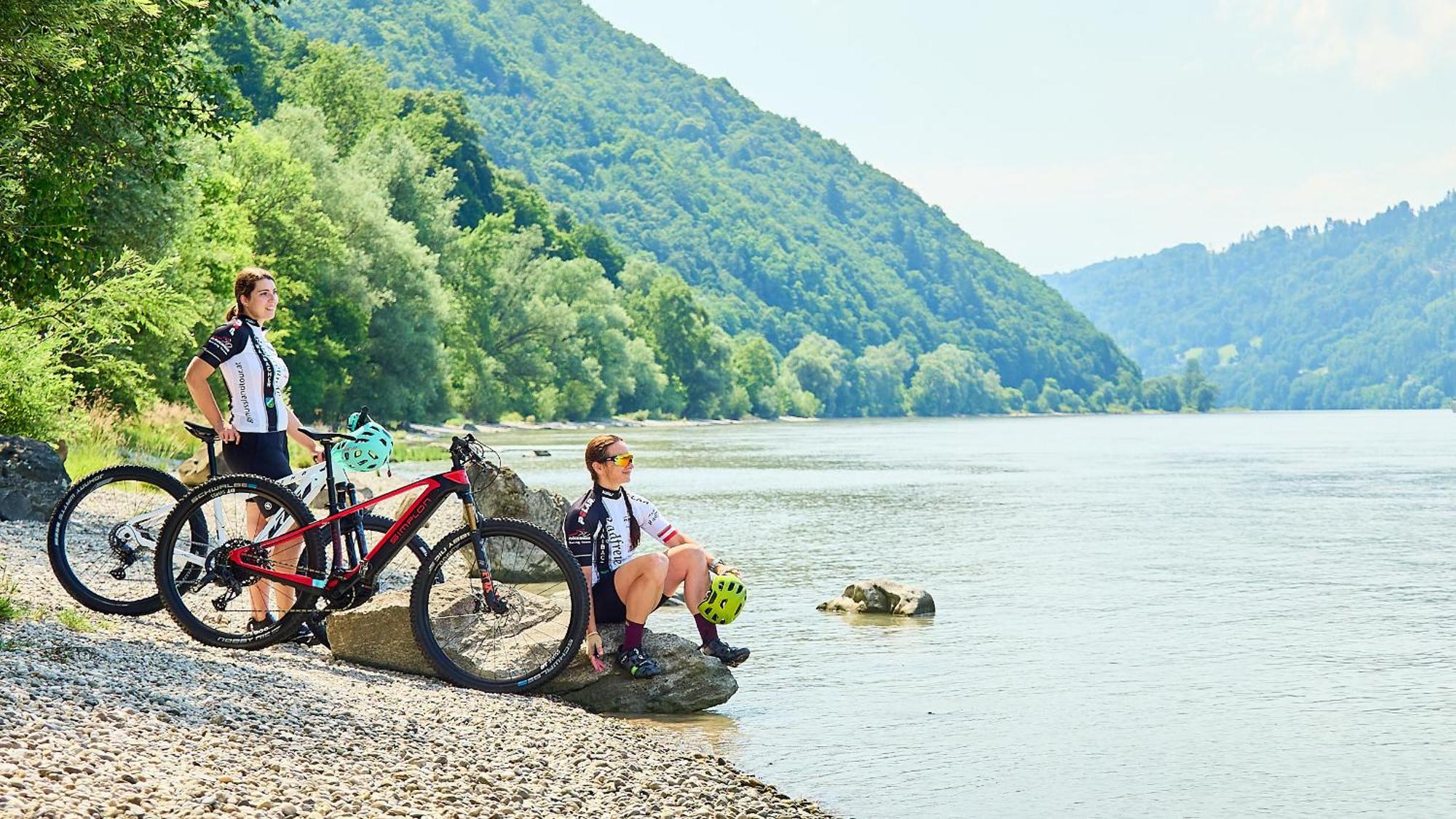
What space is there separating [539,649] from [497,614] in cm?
35

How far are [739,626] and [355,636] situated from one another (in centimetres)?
645

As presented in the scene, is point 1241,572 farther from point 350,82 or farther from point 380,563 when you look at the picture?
point 350,82

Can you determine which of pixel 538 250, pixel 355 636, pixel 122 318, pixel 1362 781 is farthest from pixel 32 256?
pixel 538 250

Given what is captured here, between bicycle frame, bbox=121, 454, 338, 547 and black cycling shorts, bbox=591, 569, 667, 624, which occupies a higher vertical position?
bicycle frame, bbox=121, 454, 338, 547

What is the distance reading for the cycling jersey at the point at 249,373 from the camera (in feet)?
31.7

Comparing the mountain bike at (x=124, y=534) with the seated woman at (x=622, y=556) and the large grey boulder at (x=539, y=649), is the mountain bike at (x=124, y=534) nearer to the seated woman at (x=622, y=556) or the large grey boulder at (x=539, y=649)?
the large grey boulder at (x=539, y=649)

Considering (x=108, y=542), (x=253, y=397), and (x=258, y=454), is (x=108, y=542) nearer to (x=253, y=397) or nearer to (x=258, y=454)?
(x=258, y=454)

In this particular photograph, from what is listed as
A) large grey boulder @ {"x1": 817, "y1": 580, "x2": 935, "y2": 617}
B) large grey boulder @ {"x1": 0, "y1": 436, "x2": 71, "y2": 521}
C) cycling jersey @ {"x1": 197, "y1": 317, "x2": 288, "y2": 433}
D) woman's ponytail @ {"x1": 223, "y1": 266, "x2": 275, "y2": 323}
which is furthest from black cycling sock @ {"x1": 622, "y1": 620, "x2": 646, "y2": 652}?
large grey boulder @ {"x1": 0, "y1": 436, "x2": 71, "y2": 521}

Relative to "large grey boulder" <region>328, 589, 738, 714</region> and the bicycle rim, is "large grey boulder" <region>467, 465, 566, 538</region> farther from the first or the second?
the bicycle rim

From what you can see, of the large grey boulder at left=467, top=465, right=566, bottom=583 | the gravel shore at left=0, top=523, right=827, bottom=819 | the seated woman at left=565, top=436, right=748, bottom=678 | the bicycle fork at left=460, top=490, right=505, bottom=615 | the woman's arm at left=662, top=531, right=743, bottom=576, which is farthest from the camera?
the large grey boulder at left=467, top=465, right=566, bottom=583

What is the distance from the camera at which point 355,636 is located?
33.5ft

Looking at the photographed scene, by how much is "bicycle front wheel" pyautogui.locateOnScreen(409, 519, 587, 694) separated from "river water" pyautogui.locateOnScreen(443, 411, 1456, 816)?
3.76 feet

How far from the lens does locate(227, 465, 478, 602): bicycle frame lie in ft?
31.6

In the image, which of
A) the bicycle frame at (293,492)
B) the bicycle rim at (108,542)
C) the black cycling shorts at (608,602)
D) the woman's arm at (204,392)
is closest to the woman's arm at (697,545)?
the black cycling shorts at (608,602)
